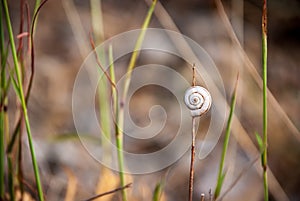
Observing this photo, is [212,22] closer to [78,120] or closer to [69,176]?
[78,120]

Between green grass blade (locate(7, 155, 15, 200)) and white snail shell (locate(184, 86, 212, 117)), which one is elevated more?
white snail shell (locate(184, 86, 212, 117))

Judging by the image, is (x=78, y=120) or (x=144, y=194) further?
(x=78, y=120)

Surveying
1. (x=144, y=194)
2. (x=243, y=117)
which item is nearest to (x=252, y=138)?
(x=243, y=117)

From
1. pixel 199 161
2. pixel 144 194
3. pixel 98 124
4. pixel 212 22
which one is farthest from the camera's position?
pixel 212 22

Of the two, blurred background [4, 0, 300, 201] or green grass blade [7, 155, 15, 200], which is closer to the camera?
green grass blade [7, 155, 15, 200]


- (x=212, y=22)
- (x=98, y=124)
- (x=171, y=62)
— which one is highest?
(x=212, y=22)

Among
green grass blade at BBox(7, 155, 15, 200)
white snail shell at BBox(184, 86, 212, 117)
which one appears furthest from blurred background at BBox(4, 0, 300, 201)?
white snail shell at BBox(184, 86, 212, 117)

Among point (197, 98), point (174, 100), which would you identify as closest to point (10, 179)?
point (197, 98)

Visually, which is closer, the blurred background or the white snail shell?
the white snail shell

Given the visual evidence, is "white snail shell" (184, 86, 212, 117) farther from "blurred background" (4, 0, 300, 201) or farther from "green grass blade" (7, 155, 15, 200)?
"blurred background" (4, 0, 300, 201)

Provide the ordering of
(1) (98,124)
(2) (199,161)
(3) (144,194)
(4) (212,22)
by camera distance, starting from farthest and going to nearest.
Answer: (4) (212,22)
(1) (98,124)
(2) (199,161)
(3) (144,194)
